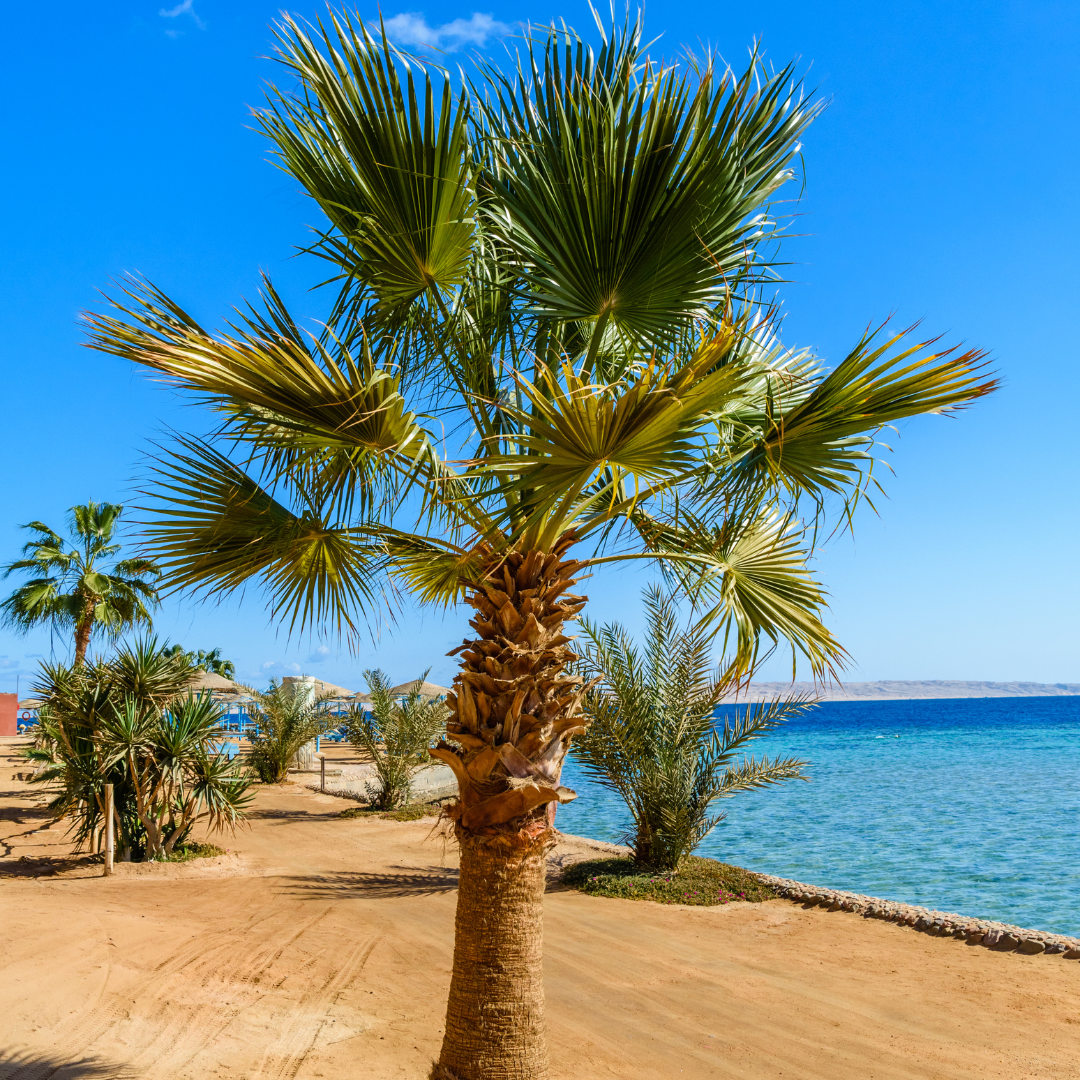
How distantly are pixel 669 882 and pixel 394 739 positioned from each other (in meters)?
7.76

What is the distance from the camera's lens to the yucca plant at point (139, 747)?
1019 cm

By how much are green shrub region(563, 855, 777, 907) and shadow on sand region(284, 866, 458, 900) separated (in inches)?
70.9

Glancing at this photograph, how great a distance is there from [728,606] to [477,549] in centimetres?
146

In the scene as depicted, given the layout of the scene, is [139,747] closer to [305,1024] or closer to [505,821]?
[305,1024]

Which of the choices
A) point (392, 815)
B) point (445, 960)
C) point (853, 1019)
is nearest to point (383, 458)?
point (445, 960)

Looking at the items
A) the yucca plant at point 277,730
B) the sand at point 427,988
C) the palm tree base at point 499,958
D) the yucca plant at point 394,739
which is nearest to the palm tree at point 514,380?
the palm tree base at point 499,958

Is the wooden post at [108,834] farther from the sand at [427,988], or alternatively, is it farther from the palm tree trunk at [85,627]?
the palm tree trunk at [85,627]

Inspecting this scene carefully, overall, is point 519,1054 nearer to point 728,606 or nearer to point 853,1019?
point 728,606

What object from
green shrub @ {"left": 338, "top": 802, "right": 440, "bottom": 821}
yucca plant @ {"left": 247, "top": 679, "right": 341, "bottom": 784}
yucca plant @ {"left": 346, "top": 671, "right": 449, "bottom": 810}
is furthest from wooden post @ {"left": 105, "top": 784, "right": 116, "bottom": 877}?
yucca plant @ {"left": 247, "top": 679, "right": 341, "bottom": 784}

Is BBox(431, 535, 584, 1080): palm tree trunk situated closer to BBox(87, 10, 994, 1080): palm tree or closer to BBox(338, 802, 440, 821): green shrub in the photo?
BBox(87, 10, 994, 1080): palm tree

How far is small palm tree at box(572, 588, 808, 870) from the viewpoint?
1082 centimetres

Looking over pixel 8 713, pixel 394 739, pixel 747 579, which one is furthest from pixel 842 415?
pixel 8 713

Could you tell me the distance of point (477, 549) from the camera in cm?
427

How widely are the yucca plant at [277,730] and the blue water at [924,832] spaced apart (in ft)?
23.9
